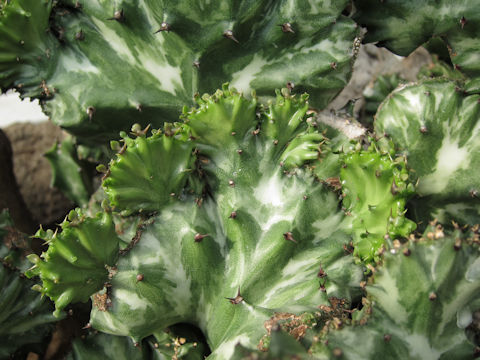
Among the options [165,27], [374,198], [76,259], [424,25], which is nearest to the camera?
[76,259]

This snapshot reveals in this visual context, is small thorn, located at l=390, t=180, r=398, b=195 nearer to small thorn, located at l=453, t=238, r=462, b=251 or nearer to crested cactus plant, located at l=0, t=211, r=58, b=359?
small thorn, located at l=453, t=238, r=462, b=251

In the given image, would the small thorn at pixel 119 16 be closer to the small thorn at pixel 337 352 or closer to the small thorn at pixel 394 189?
the small thorn at pixel 394 189

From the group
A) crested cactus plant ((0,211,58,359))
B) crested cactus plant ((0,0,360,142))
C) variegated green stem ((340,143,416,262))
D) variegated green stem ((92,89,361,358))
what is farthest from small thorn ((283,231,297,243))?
crested cactus plant ((0,211,58,359))

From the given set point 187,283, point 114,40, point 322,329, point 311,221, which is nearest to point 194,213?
point 187,283

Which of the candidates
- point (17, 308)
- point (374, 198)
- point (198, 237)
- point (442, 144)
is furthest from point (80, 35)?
point (442, 144)

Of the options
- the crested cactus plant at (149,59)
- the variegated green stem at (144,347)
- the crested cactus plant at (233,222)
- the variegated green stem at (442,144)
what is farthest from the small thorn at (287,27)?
the variegated green stem at (144,347)

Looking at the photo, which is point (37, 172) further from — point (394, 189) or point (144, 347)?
point (394, 189)

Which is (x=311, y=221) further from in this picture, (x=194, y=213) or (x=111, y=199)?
(x=111, y=199)
